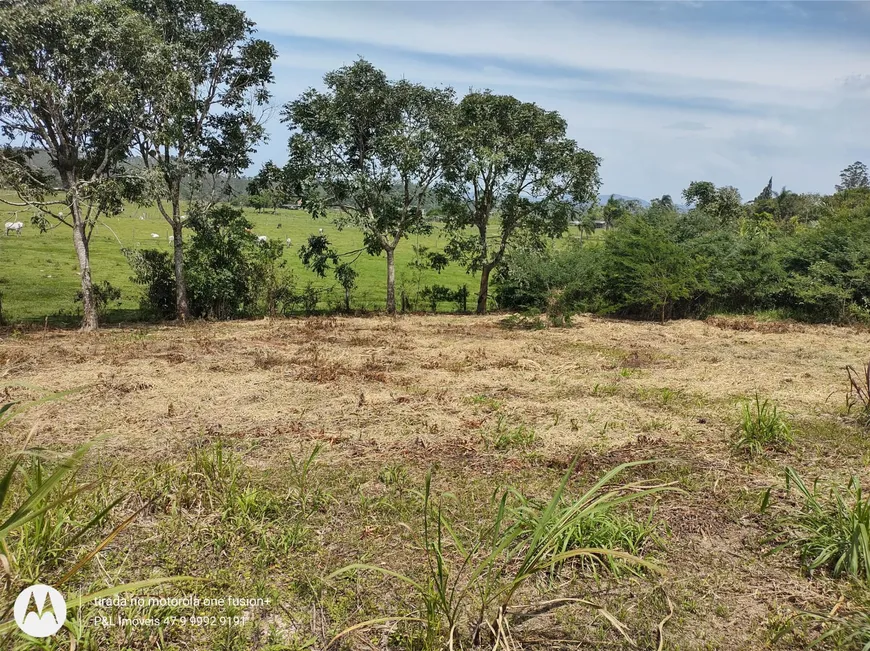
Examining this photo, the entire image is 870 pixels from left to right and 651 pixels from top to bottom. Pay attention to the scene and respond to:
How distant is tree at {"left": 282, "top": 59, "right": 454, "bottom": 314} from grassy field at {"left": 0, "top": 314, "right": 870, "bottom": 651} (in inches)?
312

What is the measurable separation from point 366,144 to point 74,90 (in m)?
7.42

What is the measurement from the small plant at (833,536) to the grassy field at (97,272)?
1158 cm

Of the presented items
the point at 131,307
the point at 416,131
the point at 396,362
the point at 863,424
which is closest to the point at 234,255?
the point at 131,307

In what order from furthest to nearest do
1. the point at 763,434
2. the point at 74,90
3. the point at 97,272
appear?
the point at 97,272
the point at 74,90
the point at 763,434

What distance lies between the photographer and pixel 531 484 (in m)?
4.40

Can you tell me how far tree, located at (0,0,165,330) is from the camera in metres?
10.9

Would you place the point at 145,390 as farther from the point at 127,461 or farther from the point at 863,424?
the point at 863,424

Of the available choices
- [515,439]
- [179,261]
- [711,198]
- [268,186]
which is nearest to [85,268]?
[179,261]

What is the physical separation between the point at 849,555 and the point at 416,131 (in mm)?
14803

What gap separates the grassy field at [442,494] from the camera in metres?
2.74

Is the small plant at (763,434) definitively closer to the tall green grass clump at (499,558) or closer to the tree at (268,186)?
the tall green grass clump at (499,558)

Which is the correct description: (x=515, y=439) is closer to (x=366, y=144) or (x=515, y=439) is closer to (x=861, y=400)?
(x=861, y=400)
